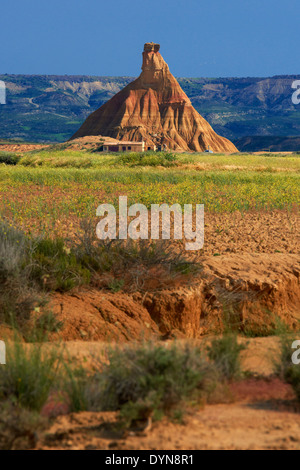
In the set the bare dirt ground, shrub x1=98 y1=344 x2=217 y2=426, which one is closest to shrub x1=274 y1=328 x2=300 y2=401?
the bare dirt ground

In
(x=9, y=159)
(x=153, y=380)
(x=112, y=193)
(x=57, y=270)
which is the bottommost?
(x=153, y=380)

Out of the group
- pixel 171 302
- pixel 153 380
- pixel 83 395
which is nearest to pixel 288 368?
pixel 153 380

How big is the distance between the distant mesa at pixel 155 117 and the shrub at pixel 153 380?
80.2 m

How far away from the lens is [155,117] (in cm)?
9325

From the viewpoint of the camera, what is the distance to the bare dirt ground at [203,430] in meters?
3.59

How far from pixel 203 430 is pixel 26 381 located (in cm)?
A: 134

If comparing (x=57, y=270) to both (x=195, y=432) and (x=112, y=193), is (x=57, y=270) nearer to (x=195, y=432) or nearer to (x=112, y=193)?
(x=195, y=432)

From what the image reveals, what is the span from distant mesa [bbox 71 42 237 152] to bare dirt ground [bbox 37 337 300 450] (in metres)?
80.4

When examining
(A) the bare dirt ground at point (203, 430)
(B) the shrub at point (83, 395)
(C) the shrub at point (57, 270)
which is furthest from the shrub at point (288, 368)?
(C) the shrub at point (57, 270)

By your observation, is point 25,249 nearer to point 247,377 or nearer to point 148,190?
point 247,377

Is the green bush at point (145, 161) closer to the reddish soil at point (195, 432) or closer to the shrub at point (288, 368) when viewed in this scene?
the shrub at point (288, 368)

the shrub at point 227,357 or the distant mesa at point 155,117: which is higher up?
the distant mesa at point 155,117

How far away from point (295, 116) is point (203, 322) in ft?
630

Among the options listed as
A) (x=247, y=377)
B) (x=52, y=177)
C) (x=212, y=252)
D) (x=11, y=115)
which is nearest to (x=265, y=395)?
(x=247, y=377)
